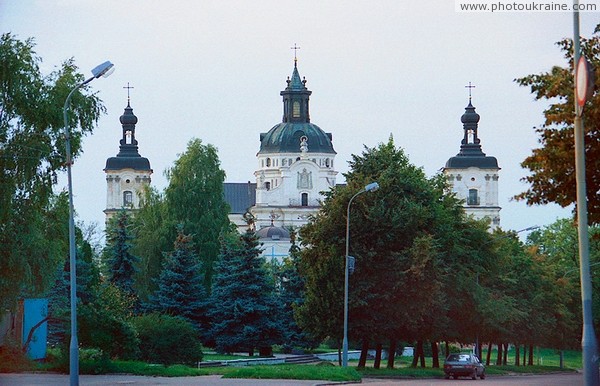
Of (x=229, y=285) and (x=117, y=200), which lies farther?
(x=117, y=200)

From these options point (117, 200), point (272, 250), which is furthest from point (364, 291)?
point (117, 200)

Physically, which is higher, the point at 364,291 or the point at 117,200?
the point at 117,200

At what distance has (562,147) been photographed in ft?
93.1

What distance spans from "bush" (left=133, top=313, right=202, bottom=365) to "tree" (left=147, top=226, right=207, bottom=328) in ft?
47.7

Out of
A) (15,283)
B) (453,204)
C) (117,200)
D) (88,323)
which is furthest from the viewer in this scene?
(117,200)

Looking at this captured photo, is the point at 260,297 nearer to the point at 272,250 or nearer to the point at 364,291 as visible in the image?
the point at 364,291

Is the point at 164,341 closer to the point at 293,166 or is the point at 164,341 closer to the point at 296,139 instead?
the point at 293,166

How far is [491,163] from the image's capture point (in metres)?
194

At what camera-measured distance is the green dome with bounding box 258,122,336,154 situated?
194625 millimetres

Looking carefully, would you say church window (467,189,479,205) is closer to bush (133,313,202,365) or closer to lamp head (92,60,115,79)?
bush (133,313,202,365)

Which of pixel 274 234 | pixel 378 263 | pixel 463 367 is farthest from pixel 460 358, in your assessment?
pixel 274 234

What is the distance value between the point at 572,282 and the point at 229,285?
28.2 meters

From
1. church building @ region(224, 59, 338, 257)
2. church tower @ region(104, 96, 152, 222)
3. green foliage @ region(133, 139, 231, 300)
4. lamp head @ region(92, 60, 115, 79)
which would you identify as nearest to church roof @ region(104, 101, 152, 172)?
church tower @ region(104, 96, 152, 222)

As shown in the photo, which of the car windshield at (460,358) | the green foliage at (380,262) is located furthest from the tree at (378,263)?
the car windshield at (460,358)
